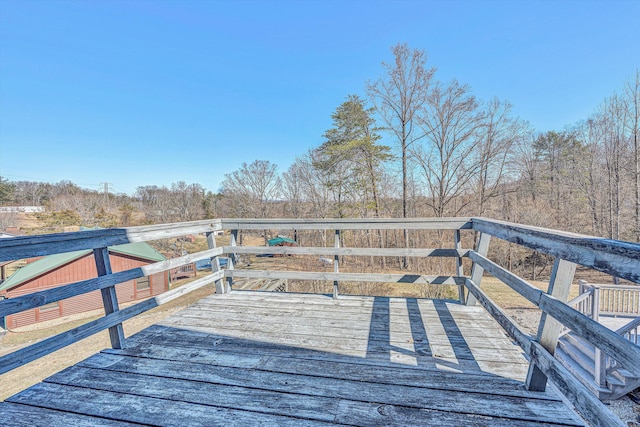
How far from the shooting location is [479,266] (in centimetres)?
273

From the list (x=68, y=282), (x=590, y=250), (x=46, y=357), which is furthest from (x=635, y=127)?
(x=68, y=282)

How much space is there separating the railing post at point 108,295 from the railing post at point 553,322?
2904mm

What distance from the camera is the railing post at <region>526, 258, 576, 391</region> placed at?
133cm

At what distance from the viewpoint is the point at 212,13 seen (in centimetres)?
904

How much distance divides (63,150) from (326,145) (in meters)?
32.4

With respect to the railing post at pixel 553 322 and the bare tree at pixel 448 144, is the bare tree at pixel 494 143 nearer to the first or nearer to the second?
the bare tree at pixel 448 144

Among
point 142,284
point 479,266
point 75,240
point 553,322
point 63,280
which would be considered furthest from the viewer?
point 142,284

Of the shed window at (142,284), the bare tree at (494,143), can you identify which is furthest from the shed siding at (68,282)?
the bare tree at (494,143)

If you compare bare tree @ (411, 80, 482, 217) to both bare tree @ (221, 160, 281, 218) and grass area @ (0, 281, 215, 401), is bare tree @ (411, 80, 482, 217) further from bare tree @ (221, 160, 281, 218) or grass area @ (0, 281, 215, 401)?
grass area @ (0, 281, 215, 401)

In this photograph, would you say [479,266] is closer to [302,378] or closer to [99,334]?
[302,378]

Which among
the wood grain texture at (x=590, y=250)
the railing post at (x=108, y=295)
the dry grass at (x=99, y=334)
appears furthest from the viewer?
the dry grass at (x=99, y=334)

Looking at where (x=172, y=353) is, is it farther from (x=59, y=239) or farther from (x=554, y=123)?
(x=554, y=123)

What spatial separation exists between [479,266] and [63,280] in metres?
17.7

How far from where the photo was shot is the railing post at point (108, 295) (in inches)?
79.8
